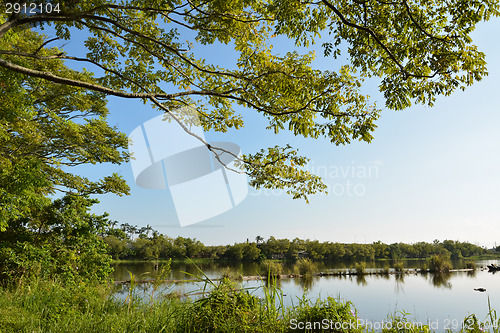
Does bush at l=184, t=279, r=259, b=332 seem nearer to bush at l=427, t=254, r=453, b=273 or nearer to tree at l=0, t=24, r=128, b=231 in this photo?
tree at l=0, t=24, r=128, b=231

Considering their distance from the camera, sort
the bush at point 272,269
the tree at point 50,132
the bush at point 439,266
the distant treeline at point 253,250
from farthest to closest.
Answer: the distant treeline at point 253,250 → the bush at point 439,266 → the tree at point 50,132 → the bush at point 272,269

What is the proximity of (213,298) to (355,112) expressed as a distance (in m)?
3.45

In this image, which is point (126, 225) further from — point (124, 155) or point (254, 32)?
point (254, 32)

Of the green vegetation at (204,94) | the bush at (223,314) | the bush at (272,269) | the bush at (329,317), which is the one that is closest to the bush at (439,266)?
the bush at (272,269)

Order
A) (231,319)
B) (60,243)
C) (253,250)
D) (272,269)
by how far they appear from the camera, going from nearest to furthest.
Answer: (231,319) → (60,243) → (272,269) → (253,250)

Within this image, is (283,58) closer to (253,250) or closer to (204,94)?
(204,94)

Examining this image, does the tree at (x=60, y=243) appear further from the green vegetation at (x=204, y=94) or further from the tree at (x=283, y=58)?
the tree at (x=283, y=58)

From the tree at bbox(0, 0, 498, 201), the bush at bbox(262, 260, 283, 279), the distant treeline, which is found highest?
the tree at bbox(0, 0, 498, 201)

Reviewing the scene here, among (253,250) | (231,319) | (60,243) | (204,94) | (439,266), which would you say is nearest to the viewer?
(231,319)

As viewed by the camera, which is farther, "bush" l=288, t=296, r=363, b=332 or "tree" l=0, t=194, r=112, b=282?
"tree" l=0, t=194, r=112, b=282

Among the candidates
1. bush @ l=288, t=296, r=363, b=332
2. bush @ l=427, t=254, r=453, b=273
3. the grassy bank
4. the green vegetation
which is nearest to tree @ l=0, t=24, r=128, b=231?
the green vegetation

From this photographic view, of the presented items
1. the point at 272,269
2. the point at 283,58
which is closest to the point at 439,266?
the point at 272,269

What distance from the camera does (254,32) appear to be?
5.02m

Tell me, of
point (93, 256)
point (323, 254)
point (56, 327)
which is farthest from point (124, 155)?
point (323, 254)
